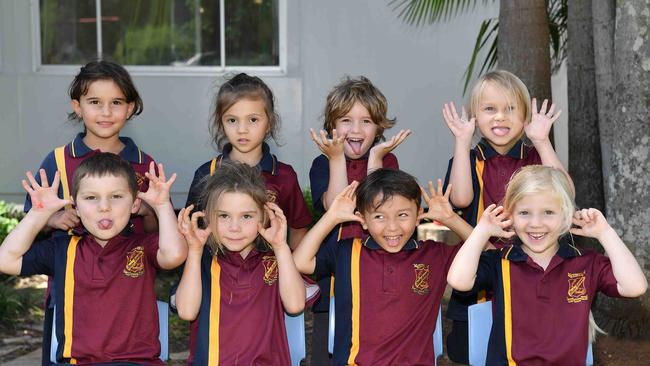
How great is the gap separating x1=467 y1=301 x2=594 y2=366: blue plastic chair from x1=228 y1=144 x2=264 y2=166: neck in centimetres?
111

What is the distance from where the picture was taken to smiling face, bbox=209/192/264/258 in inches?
139

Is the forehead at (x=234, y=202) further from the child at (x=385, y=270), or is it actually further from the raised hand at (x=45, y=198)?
the raised hand at (x=45, y=198)

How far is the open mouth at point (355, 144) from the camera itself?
13.4ft

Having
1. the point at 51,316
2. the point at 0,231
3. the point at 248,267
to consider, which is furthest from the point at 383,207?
Result: the point at 0,231

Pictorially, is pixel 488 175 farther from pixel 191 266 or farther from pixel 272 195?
pixel 191 266

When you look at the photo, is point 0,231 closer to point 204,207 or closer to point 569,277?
point 204,207

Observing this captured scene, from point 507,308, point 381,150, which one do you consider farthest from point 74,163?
point 507,308

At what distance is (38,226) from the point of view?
11.5ft

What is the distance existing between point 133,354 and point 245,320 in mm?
434

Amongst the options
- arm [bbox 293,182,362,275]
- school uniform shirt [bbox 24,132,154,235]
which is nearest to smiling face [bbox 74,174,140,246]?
school uniform shirt [bbox 24,132,154,235]

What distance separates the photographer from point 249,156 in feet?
13.3

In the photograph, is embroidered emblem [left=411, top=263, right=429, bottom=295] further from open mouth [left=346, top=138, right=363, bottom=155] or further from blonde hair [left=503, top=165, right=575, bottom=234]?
open mouth [left=346, top=138, right=363, bottom=155]

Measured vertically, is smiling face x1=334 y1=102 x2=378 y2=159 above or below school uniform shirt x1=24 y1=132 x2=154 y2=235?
above

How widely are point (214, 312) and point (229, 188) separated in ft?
1.53
